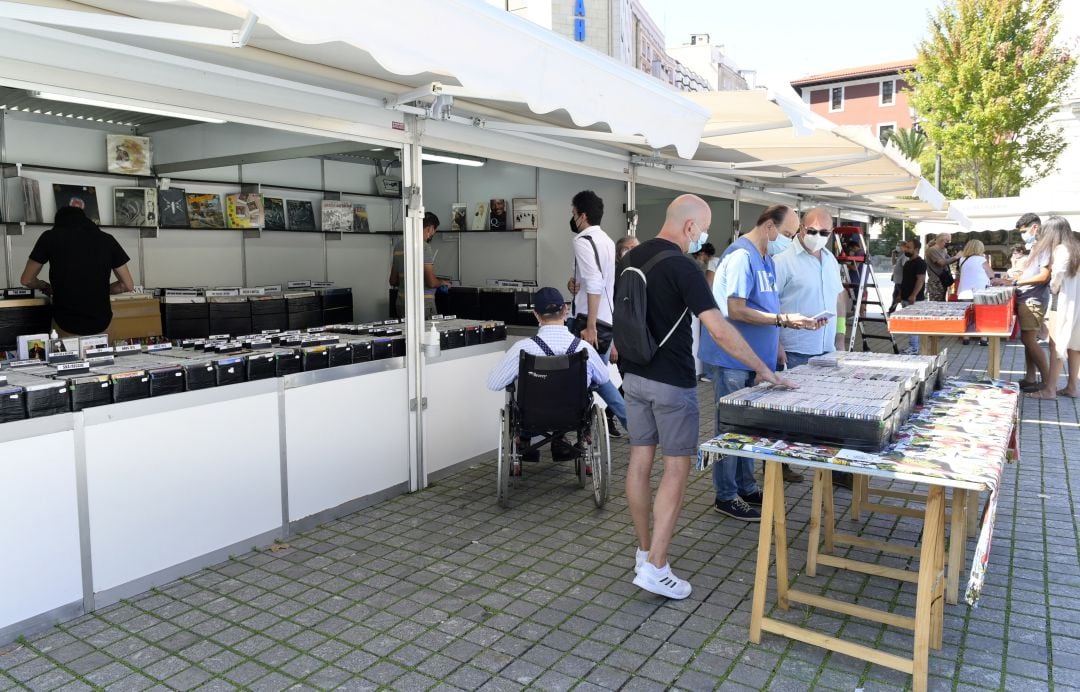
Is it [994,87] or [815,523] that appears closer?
[815,523]

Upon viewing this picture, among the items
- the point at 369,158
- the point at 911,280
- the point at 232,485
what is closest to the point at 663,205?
the point at 911,280

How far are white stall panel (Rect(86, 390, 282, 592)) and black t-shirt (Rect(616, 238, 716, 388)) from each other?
6.31 ft

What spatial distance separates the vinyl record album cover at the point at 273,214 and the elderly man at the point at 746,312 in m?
5.13

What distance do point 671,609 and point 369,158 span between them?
656 centimetres

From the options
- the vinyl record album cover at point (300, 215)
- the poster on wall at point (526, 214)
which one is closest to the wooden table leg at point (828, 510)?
the poster on wall at point (526, 214)

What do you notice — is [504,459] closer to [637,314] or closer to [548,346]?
[548,346]

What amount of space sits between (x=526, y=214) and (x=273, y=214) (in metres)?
2.55

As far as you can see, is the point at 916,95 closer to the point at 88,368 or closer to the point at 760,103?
the point at 760,103

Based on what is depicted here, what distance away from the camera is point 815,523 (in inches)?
132

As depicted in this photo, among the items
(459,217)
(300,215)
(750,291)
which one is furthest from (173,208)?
(750,291)

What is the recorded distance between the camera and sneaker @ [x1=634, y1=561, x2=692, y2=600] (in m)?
3.19

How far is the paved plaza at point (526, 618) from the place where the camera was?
8.59ft

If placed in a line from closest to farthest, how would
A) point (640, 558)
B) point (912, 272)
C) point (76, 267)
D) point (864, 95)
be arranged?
point (640, 558)
point (76, 267)
point (912, 272)
point (864, 95)

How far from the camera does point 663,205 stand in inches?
456
